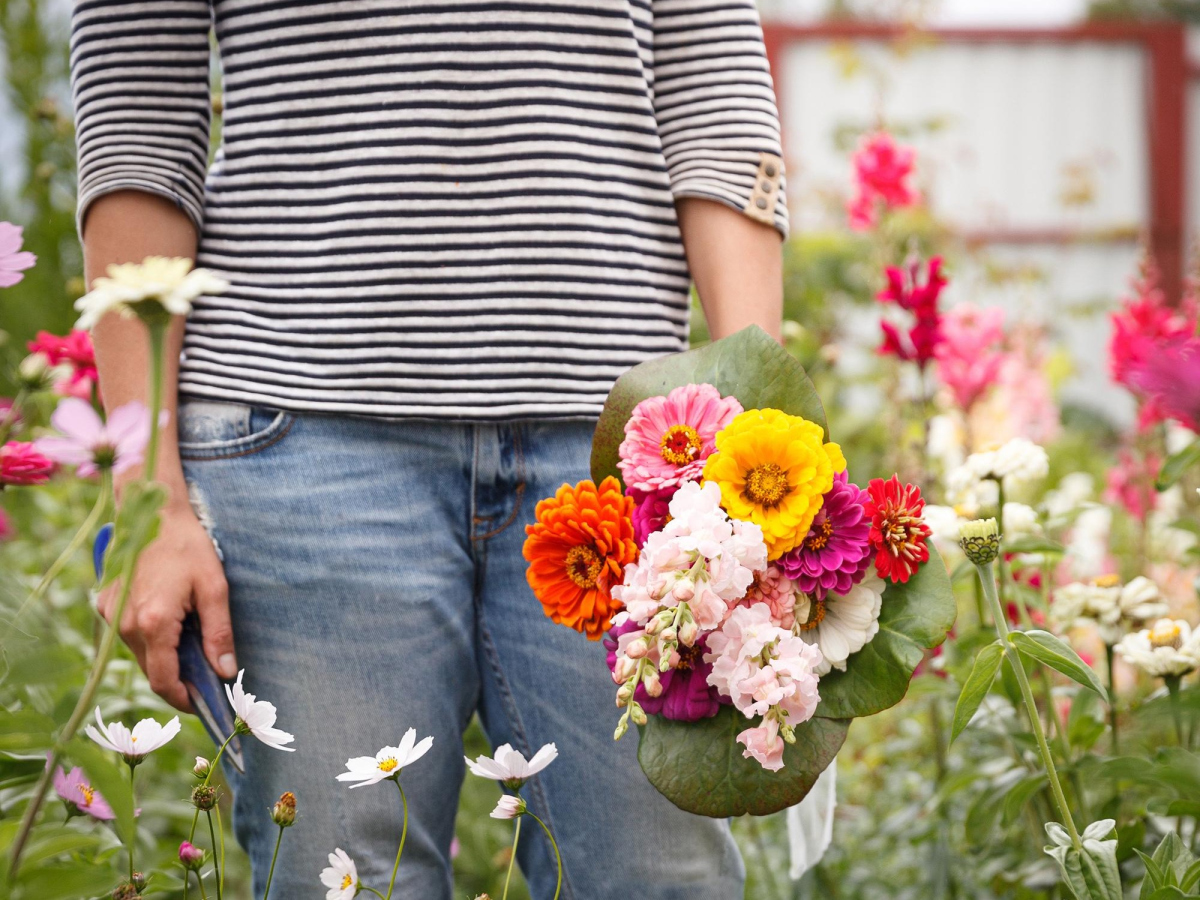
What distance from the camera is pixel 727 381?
720 millimetres

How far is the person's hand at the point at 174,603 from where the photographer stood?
0.83 m

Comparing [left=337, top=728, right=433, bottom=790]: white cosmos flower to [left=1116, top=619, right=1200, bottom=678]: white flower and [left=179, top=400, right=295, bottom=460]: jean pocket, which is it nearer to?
[left=179, top=400, right=295, bottom=460]: jean pocket

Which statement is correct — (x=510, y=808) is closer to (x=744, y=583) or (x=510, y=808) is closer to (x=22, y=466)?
(x=744, y=583)

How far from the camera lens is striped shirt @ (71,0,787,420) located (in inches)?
35.4

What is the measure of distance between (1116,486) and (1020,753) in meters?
1.23

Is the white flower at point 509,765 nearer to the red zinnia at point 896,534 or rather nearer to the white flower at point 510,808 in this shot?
the white flower at point 510,808

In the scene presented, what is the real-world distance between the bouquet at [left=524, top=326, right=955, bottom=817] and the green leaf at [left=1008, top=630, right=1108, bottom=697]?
6cm

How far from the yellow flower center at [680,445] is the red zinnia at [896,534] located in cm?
11

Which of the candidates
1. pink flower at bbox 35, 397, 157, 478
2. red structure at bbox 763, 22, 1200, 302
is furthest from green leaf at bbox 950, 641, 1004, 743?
red structure at bbox 763, 22, 1200, 302

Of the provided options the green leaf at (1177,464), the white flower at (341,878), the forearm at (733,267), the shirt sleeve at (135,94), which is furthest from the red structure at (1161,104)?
the white flower at (341,878)

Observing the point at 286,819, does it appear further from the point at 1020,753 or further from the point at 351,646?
the point at 1020,753

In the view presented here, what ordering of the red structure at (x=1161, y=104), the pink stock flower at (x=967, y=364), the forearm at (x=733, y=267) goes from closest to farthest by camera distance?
the forearm at (x=733, y=267) → the pink stock flower at (x=967, y=364) → the red structure at (x=1161, y=104)

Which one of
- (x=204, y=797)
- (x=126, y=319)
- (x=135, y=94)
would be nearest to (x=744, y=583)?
(x=204, y=797)

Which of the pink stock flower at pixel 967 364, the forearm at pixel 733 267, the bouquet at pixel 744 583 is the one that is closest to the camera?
the bouquet at pixel 744 583
